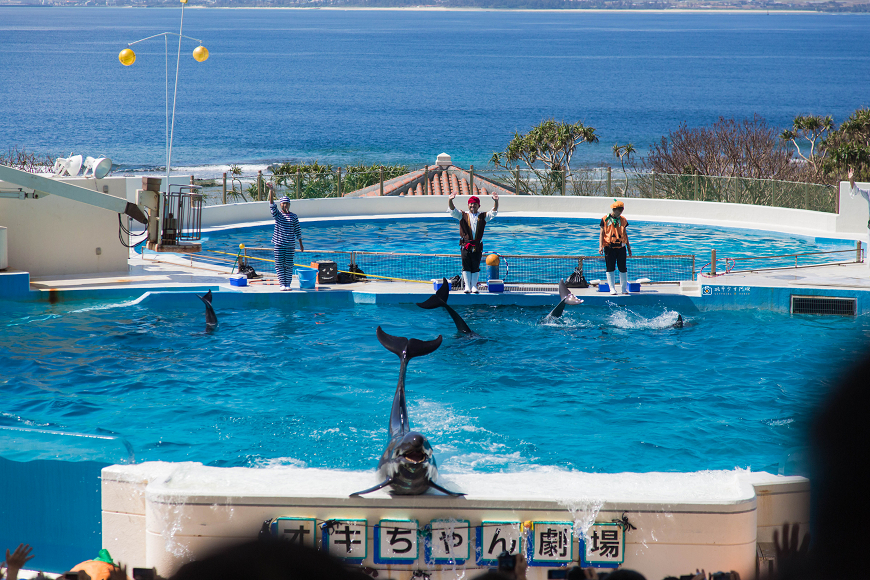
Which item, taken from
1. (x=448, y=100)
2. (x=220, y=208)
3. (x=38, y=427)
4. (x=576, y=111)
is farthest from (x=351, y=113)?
(x=38, y=427)

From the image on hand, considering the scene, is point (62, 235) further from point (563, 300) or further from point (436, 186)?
point (436, 186)

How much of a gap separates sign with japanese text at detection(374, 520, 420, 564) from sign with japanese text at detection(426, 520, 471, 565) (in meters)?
0.11

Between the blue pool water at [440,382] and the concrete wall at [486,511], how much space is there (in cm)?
127

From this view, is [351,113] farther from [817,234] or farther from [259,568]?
[259,568]

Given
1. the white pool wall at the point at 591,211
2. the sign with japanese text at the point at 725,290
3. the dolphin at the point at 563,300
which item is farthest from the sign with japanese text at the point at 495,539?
the white pool wall at the point at 591,211

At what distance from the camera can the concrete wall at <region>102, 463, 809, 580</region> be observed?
19.7ft

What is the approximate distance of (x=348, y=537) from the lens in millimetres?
6066

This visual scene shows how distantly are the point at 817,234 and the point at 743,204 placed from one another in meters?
3.07

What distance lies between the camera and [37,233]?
15672 millimetres

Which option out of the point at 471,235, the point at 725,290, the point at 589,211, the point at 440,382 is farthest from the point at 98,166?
the point at 589,211

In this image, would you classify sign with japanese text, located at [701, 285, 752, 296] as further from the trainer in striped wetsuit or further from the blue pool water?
the trainer in striped wetsuit

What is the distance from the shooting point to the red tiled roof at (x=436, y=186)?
28016 millimetres

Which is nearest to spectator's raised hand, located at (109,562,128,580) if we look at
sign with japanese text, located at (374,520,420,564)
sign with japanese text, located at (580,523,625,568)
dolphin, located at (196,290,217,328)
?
sign with japanese text, located at (374,520,420,564)

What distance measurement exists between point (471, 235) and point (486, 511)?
9200 millimetres
